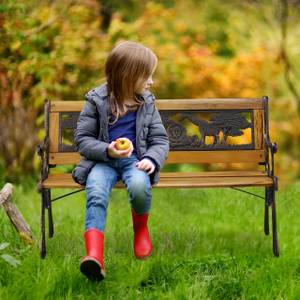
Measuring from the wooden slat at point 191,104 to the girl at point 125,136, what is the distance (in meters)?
0.67

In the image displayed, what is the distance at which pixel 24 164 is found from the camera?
7629mm

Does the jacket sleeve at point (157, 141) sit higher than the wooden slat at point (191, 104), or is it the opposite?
the wooden slat at point (191, 104)

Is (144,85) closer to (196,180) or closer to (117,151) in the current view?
(117,151)

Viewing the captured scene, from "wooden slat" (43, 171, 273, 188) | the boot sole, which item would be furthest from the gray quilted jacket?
the boot sole

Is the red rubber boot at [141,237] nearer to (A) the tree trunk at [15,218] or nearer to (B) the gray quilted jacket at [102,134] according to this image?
(B) the gray quilted jacket at [102,134]

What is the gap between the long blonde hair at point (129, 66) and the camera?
407cm

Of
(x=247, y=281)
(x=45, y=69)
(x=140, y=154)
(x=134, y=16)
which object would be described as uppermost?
(x=134, y=16)

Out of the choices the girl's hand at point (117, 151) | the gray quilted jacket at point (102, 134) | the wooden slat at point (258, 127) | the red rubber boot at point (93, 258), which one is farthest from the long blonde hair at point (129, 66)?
the wooden slat at point (258, 127)

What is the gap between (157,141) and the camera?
4.22 meters

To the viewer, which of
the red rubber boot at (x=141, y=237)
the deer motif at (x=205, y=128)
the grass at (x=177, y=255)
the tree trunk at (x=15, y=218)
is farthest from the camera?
the deer motif at (x=205, y=128)

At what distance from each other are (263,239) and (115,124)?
1.46 m

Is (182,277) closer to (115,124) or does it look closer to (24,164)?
(115,124)

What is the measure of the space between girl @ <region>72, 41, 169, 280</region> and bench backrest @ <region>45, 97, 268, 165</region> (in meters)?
0.72

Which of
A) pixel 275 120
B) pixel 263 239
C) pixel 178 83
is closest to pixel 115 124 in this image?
pixel 263 239
